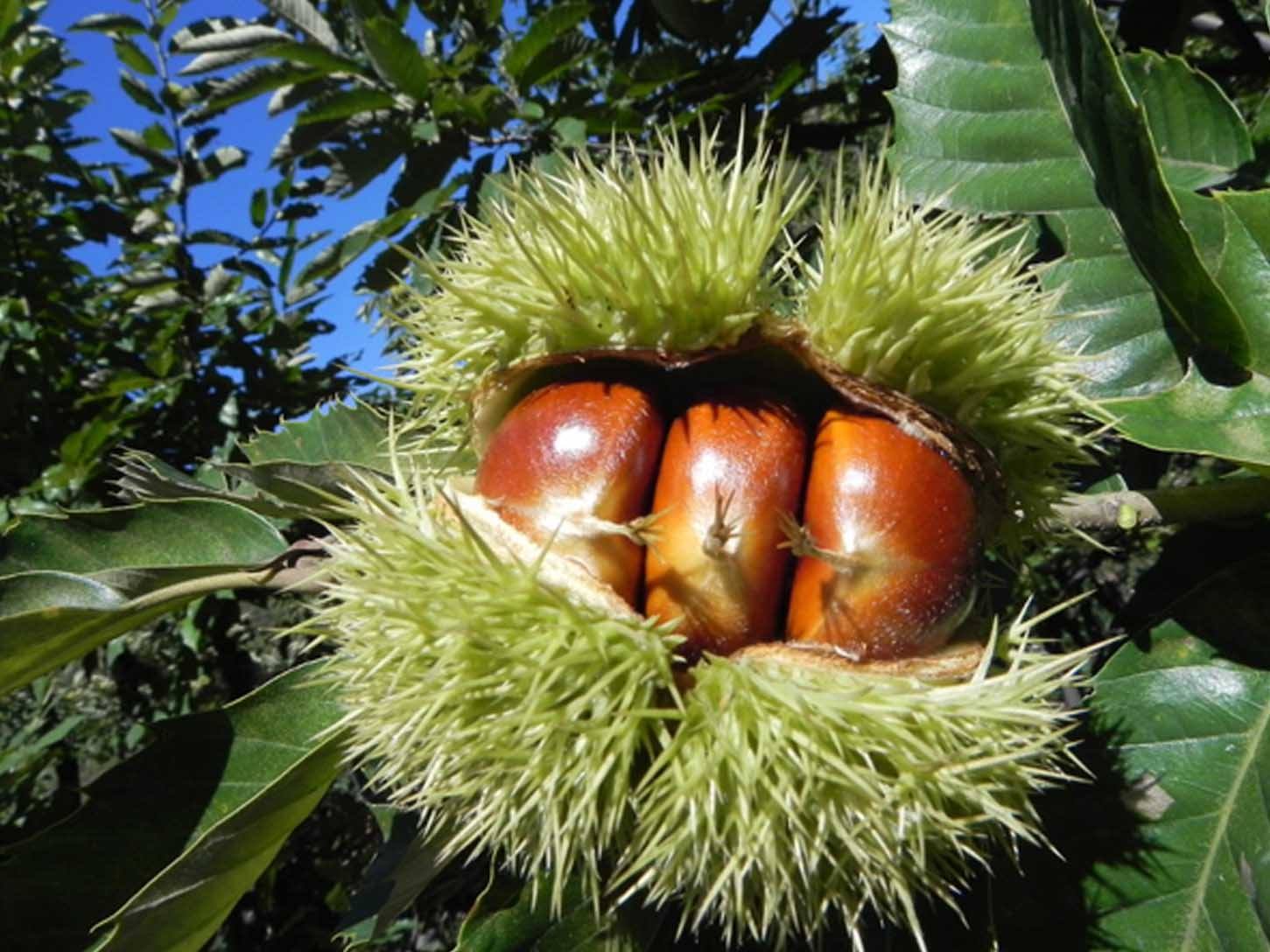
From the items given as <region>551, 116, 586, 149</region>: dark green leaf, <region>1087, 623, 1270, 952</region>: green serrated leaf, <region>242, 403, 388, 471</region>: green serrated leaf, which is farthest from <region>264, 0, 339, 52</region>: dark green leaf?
<region>1087, 623, 1270, 952</region>: green serrated leaf

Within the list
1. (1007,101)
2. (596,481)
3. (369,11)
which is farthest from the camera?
(369,11)

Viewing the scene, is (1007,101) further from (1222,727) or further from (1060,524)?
(1222,727)

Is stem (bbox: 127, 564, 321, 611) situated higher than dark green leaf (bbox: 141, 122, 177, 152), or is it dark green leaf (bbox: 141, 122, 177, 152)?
dark green leaf (bbox: 141, 122, 177, 152)

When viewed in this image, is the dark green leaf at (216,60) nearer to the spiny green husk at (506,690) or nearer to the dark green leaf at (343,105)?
the dark green leaf at (343,105)

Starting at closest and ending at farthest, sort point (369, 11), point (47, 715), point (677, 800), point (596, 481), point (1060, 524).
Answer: point (677, 800), point (596, 481), point (1060, 524), point (369, 11), point (47, 715)

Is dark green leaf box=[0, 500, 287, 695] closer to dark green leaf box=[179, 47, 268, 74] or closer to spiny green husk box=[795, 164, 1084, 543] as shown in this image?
spiny green husk box=[795, 164, 1084, 543]

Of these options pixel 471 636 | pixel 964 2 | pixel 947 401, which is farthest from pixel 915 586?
pixel 964 2
